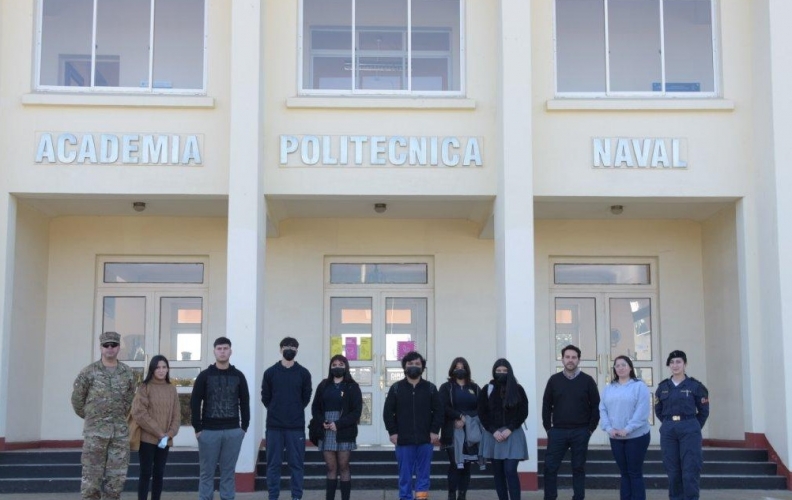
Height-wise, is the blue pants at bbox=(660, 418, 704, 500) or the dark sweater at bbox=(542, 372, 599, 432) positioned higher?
the dark sweater at bbox=(542, 372, 599, 432)

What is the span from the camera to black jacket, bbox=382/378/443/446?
10445 millimetres

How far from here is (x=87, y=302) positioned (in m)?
14.8

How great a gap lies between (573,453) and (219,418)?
3707 mm

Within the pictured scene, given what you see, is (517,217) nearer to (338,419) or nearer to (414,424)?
(414,424)

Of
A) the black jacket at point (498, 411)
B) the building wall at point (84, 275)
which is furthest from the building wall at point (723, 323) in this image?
the building wall at point (84, 275)

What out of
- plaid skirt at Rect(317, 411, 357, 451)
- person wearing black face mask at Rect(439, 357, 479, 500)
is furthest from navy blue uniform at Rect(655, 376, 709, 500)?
plaid skirt at Rect(317, 411, 357, 451)

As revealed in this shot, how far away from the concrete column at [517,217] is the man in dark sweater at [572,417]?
4.04 feet

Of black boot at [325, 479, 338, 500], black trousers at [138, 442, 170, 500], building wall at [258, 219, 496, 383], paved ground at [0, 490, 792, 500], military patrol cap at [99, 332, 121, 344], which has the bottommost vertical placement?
paved ground at [0, 490, 792, 500]

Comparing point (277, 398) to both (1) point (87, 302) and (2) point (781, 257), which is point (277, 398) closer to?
(1) point (87, 302)

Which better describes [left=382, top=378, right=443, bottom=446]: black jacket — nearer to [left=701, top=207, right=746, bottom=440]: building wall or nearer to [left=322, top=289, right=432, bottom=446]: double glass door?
[left=322, top=289, right=432, bottom=446]: double glass door

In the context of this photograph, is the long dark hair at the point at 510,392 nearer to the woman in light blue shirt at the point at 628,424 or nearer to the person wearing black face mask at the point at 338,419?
the woman in light blue shirt at the point at 628,424

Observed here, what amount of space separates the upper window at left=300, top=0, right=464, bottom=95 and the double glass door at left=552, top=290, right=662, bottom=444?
404 cm

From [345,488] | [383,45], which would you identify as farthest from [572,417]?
[383,45]

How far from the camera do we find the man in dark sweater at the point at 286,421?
1056 centimetres
